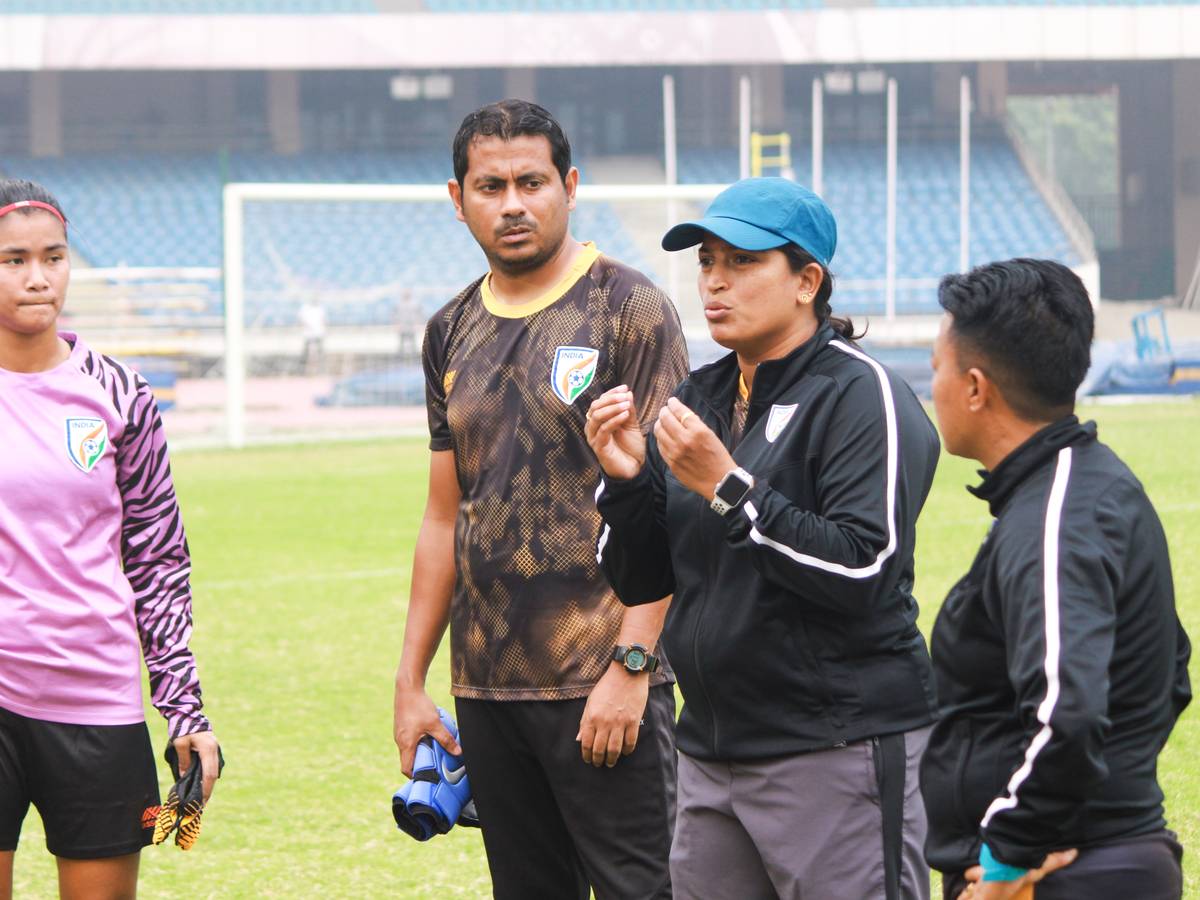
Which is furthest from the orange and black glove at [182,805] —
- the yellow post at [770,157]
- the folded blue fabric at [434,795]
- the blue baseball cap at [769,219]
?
the yellow post at [770,157]

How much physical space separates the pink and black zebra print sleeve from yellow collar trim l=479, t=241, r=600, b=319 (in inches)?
28.5

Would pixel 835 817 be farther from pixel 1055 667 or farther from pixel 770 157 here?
pixel 770 157

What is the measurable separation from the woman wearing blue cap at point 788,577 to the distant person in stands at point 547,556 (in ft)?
1.19

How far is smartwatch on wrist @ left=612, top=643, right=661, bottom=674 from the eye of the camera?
3.26 m

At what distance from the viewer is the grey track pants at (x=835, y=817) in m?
2.78

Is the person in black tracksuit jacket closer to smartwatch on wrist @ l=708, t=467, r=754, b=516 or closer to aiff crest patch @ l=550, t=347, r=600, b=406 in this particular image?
smartwatch on wrist @ l=708, t=467, r=754, b=516

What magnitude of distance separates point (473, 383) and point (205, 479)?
13265 mm

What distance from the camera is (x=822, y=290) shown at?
3.00 meters

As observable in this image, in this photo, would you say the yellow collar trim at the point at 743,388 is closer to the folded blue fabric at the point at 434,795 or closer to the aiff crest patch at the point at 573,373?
the aiff crest patch at the point at 573,373

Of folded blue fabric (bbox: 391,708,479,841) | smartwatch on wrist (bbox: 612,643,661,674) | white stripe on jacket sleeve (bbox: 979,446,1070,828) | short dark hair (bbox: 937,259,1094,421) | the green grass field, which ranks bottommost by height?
the green grass field

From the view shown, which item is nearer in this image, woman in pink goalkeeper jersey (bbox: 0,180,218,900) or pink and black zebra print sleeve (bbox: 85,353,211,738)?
woman in pink goalkeeper jersey (bbox: 0,180,218,900)

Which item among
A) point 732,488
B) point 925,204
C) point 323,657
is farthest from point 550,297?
point 925,204

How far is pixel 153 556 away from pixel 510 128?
1126 millimetres

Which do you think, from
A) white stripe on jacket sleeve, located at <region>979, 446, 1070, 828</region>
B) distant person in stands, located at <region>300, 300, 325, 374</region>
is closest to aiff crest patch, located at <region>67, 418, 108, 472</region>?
white stripe on jacket sleeve, located at <region>979, 446, 1070, 828</region>
